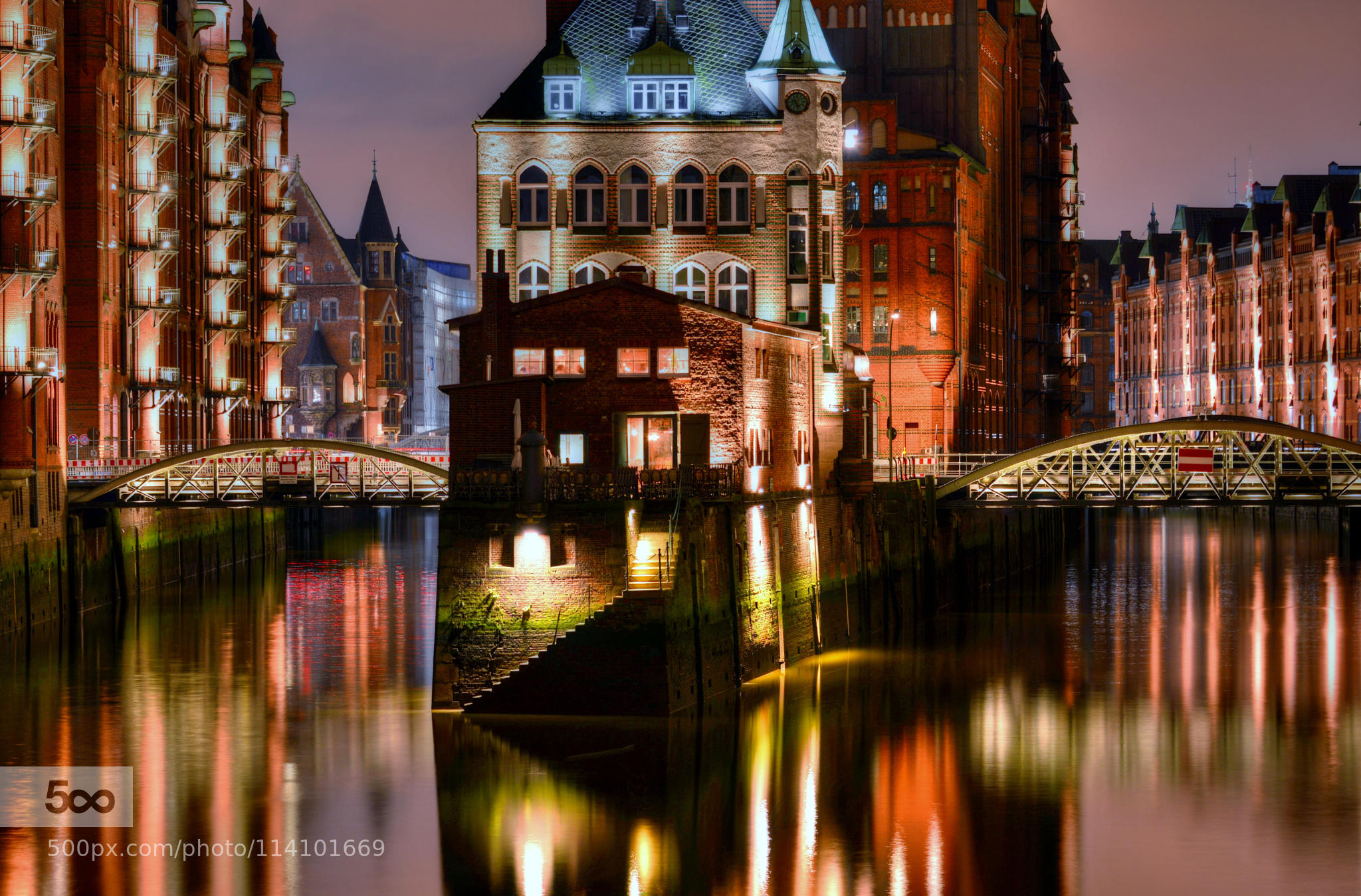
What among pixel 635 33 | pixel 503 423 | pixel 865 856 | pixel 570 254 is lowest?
pixel 865 856

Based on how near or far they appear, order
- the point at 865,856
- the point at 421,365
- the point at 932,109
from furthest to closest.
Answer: the point at 421,365 → the point at 932,109 → the point at 865,856

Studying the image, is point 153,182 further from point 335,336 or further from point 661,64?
point 335,336

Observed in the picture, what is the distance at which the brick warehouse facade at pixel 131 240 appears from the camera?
211ft

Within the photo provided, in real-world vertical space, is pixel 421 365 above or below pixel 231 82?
below

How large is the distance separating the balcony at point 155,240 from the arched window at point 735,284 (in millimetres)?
27566

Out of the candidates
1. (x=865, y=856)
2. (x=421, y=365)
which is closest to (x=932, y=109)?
(x=865, y=856)

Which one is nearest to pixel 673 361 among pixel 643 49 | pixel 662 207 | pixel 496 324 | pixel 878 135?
pixel 496 324

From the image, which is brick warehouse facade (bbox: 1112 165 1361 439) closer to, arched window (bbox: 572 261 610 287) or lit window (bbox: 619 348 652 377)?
arched window (bbox: 572 261 610 287)

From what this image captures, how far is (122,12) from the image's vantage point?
258ft

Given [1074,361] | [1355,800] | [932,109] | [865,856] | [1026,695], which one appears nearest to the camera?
[865,856]

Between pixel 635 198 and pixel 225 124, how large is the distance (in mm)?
35187

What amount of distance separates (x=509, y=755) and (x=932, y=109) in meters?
59.3

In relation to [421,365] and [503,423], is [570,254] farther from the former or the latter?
[421,365]

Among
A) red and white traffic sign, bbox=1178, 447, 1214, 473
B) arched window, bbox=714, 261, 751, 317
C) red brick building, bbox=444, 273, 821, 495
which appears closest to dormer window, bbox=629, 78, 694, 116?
arched window, bbox=714, 261, 751, 317
